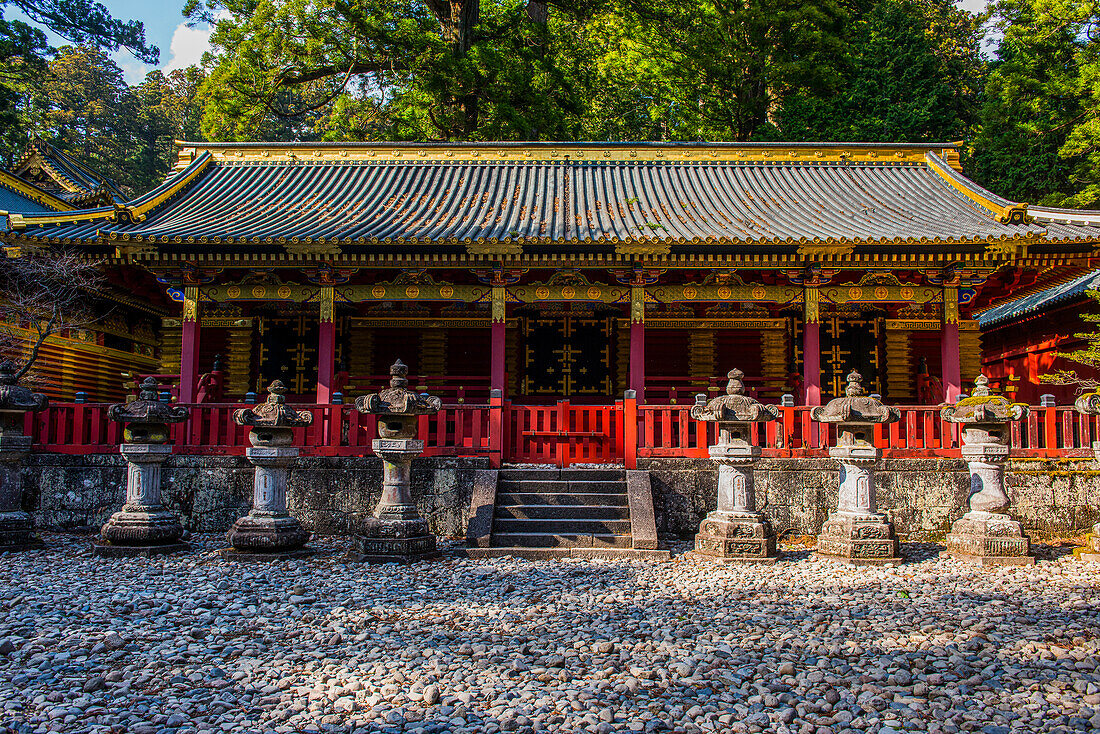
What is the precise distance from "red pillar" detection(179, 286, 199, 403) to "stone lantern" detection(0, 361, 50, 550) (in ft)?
9.10

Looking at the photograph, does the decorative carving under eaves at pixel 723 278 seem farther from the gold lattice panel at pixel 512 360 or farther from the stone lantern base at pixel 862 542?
the stone lantern base at pixel 862 542

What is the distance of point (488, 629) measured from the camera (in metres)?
5.79

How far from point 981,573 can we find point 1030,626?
242cm

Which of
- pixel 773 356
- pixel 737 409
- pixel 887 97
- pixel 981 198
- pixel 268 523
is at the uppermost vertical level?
pixel 887 97

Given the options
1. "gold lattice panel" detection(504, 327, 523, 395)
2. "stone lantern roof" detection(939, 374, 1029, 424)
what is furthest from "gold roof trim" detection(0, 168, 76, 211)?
"stone lantern roof" detection(939, 374, 1029, 424)

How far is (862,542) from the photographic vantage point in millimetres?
8672

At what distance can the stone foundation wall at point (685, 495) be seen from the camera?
10.1 meters

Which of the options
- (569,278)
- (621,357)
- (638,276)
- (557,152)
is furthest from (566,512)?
(557,152)

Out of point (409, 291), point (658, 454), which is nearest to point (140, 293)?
point (409, 291)

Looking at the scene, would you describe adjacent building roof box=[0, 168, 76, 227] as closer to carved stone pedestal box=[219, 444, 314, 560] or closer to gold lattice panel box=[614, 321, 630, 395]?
carved stone pedestal box=[219, 444, 314, 560]

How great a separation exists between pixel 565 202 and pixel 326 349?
5890 millimetres

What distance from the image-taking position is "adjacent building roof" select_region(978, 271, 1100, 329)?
1569cm

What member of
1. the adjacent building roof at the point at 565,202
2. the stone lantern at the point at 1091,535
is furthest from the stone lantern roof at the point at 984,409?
the adjacent building roof at the point at 565,202

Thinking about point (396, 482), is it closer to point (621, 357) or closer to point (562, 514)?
point (562, 514)
